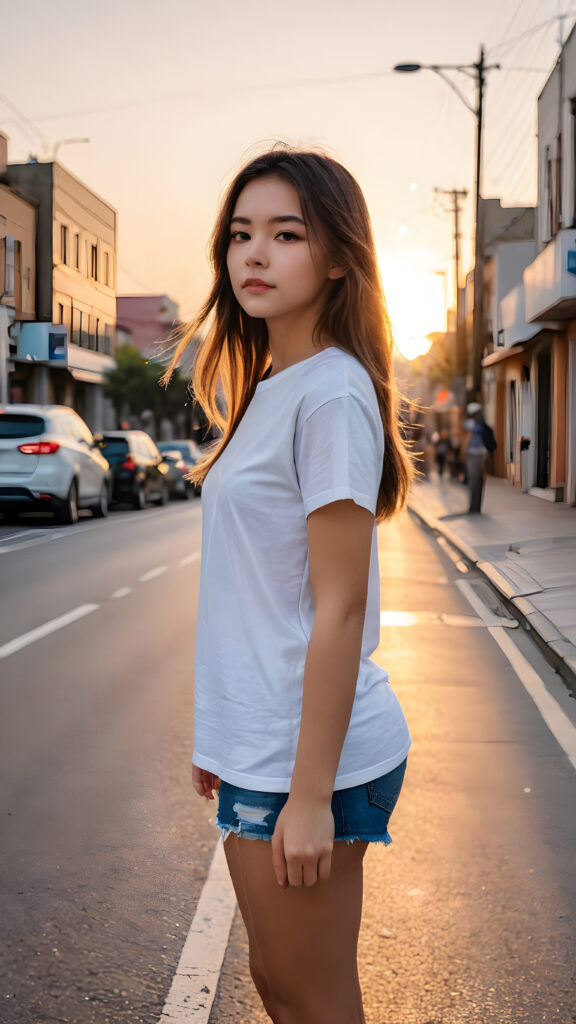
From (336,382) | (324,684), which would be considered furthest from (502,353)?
(324,684)

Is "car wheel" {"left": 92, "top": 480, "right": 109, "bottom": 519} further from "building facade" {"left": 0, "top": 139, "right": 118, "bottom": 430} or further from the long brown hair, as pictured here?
the long brown hair

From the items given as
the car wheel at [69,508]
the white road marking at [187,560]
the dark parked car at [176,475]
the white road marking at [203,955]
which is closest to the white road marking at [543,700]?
the white road marking at [203,955]

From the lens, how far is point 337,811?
1.77m

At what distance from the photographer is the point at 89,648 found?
809 cm

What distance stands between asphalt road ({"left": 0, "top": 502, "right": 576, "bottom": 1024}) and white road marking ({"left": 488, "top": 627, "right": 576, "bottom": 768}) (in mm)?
62

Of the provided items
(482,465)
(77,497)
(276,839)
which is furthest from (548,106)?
(276,839)

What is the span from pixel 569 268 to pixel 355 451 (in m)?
19.0

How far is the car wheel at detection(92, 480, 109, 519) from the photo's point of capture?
2011 centimetres

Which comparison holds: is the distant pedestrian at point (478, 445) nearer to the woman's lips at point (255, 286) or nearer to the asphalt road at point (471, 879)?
the asphalt road at point (471, 879)

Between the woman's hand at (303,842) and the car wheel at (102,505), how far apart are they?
60.3 ft

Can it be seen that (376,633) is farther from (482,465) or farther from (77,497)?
(482,465)

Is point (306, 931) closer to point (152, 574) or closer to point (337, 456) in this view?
point (337, 456)

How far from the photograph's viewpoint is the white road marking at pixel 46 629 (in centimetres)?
812

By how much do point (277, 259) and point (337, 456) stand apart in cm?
35
